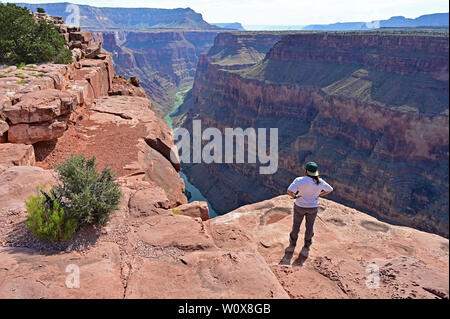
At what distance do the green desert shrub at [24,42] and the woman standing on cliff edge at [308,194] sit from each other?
13.8 metres

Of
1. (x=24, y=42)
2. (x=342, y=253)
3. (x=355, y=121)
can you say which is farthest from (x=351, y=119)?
(x=342, y=253)

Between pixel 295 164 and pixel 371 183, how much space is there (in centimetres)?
1176

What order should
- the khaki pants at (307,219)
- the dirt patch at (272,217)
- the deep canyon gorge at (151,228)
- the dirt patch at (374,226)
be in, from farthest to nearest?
1. the dirt patch at (272,217)
2. the dirt patch at (374,226)
3. the khaki pants at (307,219)
4. the deep canyon gorge at (151,228)

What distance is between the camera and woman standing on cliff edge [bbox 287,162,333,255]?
6312 mm

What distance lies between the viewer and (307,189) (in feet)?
20.7

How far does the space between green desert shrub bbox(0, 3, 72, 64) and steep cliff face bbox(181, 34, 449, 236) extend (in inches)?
1234

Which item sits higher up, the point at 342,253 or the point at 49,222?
the point at 49,222

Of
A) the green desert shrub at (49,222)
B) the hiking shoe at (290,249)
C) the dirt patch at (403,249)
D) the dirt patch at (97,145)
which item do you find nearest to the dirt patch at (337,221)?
the dirt patch at (403,249)

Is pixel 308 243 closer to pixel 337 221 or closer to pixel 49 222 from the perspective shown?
pixel 337 221

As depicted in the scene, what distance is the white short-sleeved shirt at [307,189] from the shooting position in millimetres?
6289

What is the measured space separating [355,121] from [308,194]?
45.4m

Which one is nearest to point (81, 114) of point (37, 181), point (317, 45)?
point (37, 181)

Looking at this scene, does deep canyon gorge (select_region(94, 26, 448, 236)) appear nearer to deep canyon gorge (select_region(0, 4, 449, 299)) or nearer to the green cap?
deep canyon gorge (select_region(0, 4, 449, 299))

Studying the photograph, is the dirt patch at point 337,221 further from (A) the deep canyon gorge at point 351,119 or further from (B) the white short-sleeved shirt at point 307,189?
(A) the deep canyon gorge at point 351,119
